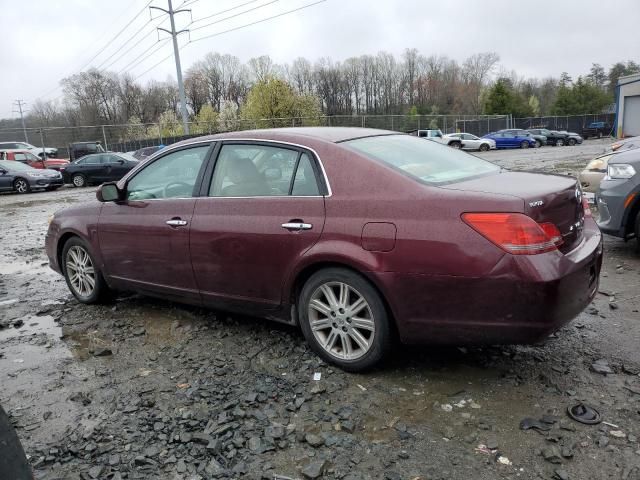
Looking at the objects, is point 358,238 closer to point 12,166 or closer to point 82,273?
point 82,273

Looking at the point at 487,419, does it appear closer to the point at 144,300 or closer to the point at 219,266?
the point at 219,266

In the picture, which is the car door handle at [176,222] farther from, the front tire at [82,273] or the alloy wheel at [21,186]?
the alloy wheel at [21,186]

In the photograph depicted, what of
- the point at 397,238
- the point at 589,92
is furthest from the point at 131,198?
the point at 589,92

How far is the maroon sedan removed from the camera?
2850 millimetres

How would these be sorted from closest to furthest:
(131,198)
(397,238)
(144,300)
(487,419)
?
1. (487,419)
2. (397,238)
3. (131,198)
4. (144,300)

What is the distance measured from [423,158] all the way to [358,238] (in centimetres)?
92

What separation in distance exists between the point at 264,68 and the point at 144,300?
83.5m

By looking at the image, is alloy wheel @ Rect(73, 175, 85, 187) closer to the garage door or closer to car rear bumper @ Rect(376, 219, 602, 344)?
car rear bumper @ Rect(376, 219, 602, 344)

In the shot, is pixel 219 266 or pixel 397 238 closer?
pixel 397 238

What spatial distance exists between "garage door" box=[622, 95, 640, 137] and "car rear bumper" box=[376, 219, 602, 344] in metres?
40.0

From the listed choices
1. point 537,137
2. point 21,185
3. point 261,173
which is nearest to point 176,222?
point 261,173

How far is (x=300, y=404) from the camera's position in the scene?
3.11 meters

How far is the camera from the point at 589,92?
199ft

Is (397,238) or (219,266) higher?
(397,238)
